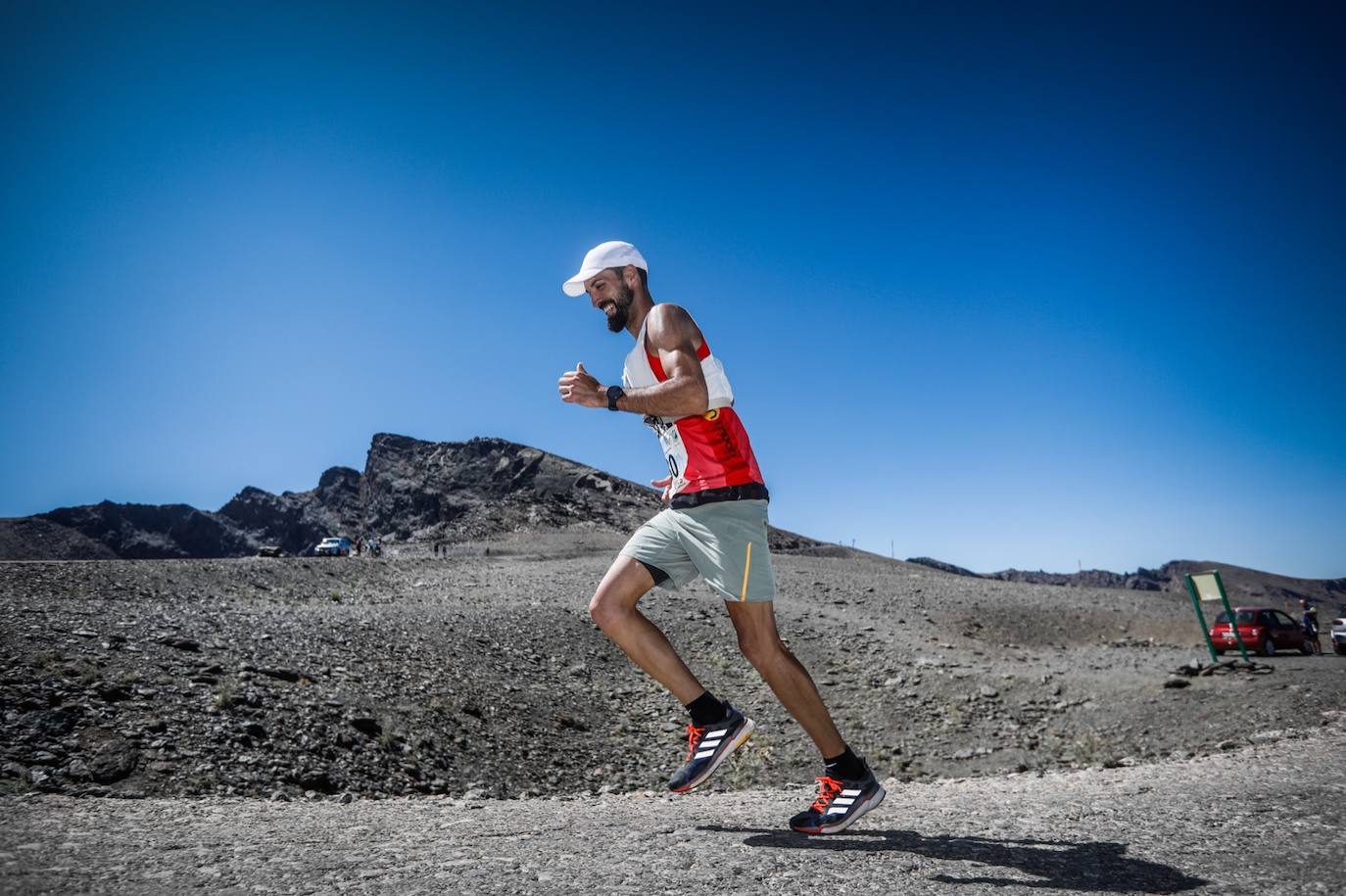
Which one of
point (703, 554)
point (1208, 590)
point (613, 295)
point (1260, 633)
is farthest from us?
point (1260, 633)

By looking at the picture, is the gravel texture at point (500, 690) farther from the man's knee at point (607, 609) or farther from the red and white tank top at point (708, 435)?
the red and white tank top at point (708, 435)

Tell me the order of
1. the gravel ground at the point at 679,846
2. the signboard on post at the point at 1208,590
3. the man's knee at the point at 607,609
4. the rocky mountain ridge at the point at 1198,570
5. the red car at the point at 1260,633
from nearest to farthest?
1. the gravel ground at the point at 679,846
2. the man's knee at the point at 607,609
3. the signboard on post at the point at 1208,590
4. the red car at the point at 1260,633
5. the rocky mountain ridge at the point at 1198,570

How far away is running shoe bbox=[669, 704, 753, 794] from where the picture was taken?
149 inches

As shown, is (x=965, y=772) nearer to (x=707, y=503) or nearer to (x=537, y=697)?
(x=537, y=697)

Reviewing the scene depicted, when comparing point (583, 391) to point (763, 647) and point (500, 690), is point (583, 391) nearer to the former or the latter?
point (763, 647)

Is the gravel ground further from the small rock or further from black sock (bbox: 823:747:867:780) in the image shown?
the small rock

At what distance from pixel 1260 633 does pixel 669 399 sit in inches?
769

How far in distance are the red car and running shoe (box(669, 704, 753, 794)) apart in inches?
698

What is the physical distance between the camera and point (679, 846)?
3.24 m

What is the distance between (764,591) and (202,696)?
5301mm

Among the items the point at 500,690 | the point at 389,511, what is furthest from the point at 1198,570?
the point at 500,690

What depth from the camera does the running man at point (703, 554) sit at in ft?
12.2

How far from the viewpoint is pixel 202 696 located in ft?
21.6

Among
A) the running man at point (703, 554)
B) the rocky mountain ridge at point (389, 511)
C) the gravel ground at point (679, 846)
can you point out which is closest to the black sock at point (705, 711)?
the running man at point (703, 554)
